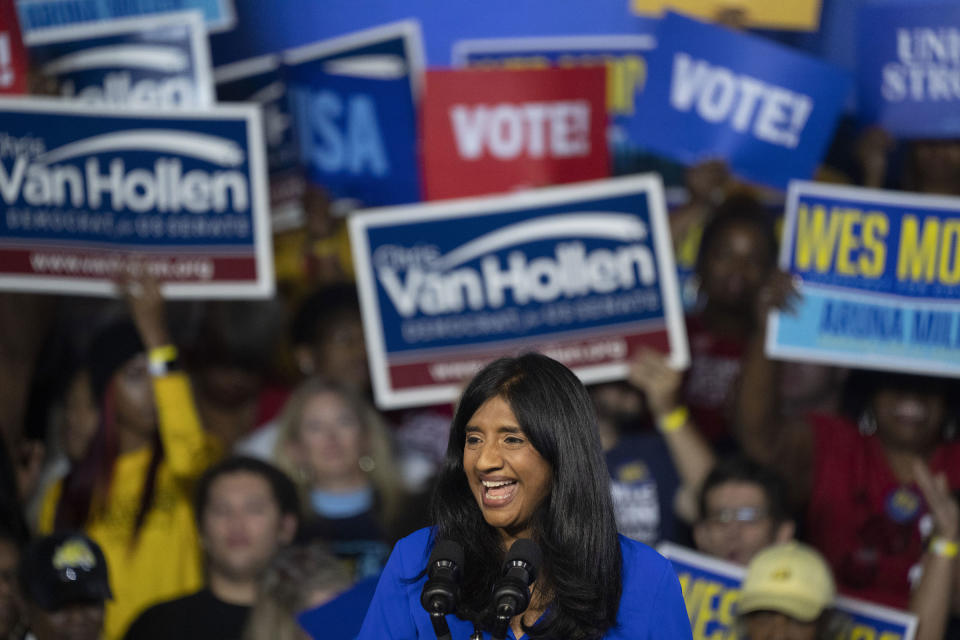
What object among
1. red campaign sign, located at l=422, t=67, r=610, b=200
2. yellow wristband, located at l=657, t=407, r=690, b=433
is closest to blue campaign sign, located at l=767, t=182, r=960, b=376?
yellow wristband, located at l=657, t=407, r=690, b=433

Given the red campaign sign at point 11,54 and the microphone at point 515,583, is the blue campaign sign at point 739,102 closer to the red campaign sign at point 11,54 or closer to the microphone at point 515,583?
the red campaign sign at point 11,54

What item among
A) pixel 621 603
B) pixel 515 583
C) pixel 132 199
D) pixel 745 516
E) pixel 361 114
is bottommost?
pixel 745 516

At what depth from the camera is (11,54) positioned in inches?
179

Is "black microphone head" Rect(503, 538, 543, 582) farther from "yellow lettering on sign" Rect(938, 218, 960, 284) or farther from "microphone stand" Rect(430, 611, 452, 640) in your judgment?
"yellow lettering on sign" Rect(938, 218, 960, 284)

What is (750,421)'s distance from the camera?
14.7ft

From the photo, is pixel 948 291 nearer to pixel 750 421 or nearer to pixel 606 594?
pixel 750 421

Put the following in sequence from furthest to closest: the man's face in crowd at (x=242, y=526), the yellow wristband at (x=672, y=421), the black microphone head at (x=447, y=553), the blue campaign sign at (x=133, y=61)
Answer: the blue campaign sign at (x=133, y=61) < the yellow wristband at (x=672, y=421) < the man's face in crowd at (x=242, y=526) < the black microphone head at (x=447, y=553)

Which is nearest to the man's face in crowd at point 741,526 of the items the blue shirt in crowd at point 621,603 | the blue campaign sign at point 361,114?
the blue campaign sign at point 361,114

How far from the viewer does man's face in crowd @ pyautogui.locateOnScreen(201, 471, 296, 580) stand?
3.88 m

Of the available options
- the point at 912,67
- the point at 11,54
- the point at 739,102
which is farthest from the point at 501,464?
the point at 912,67

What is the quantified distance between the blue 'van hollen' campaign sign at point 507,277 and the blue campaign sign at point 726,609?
83 cm

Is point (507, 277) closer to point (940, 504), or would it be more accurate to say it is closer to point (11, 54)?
point (940, 504)

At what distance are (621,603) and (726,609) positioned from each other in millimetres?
1726

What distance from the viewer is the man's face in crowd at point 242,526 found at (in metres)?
3.88
